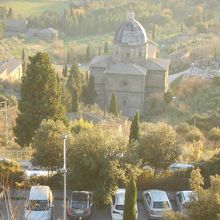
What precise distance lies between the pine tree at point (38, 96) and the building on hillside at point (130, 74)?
986 inches

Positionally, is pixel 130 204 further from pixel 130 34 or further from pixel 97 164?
pixel 130 34

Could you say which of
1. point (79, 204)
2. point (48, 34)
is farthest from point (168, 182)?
point (48, 34)

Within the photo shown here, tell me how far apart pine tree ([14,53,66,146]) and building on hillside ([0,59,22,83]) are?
32616 millimetres

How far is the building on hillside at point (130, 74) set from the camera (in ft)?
179

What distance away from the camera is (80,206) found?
2145 cm

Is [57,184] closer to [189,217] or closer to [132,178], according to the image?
[132,178]

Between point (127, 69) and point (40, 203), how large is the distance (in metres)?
34.5

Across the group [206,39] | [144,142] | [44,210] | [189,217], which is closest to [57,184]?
[44,210]

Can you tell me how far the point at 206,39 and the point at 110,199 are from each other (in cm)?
6905

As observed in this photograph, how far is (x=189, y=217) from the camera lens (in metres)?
17.1

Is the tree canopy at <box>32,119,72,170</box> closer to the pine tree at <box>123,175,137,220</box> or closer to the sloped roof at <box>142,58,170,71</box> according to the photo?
the pine tree at <box>123,175,137,220</box>

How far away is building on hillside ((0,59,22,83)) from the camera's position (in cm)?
6253

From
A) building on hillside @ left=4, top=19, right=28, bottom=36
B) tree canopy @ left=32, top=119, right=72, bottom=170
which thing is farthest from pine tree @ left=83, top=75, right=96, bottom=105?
building on hillside @ left=4, top=19, right=28, bottom=36

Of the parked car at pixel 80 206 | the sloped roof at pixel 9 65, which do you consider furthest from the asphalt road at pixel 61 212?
the sloped roof at pixel 9 65
